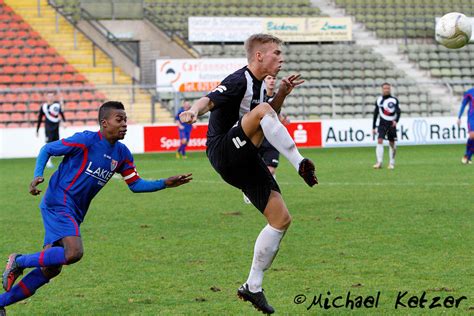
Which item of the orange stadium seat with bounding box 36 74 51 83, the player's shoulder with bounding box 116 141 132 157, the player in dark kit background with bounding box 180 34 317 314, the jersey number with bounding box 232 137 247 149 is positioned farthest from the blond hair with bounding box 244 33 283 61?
the orange stadium seat with bounding box 36 74 51 83

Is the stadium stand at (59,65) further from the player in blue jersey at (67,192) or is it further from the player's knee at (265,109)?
the player's knee at (265,109)

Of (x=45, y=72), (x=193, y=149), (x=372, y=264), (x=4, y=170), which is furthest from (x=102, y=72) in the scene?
(x=372, y=264)

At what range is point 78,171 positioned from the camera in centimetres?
682

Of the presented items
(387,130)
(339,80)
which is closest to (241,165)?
(387,130)

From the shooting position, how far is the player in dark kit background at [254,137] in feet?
21.8

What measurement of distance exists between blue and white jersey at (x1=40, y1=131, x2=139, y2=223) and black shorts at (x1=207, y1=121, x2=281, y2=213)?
0.85 m

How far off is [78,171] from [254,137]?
1401 mm

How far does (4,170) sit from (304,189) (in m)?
10.8

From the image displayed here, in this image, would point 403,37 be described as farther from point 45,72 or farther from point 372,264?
point 372,264

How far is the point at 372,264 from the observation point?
878 centimetres

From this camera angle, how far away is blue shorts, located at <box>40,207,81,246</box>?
6617 mm

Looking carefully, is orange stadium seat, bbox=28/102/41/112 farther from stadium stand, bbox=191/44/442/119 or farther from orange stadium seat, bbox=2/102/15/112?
stadium stand, bbox=191/44/442/119

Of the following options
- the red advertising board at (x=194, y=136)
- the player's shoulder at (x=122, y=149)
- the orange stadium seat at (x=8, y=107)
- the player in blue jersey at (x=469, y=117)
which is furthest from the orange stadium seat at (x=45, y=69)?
the player's shoulder at (x=122, y=149)

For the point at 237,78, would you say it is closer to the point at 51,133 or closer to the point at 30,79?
the point at 51,133
